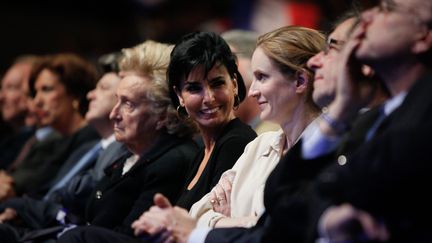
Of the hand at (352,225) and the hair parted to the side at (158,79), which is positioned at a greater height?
the hand at (352,225)

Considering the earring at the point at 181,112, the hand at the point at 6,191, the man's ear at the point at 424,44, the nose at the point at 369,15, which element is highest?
the nose at the point at 369,15

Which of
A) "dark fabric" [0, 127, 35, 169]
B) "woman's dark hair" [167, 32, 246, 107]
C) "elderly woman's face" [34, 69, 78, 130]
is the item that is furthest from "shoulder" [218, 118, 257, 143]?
"dark fabric" [0, 127, 35, 169]

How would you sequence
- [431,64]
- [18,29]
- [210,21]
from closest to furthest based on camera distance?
[431,64] < [210,21] < [18,29]

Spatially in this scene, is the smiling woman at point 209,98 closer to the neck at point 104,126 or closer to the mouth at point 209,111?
the mouth at point 209,111

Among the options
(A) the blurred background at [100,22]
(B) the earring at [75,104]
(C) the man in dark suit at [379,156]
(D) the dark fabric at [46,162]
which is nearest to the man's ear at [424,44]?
(C) the man in dark suit at [379,156]

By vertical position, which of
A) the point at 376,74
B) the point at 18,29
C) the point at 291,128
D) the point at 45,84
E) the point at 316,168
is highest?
the point at 376,74

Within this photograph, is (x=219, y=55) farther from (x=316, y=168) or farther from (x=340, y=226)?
(x=340, y=226)

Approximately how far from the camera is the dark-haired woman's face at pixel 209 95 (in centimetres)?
373

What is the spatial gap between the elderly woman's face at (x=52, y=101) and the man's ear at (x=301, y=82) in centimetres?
289

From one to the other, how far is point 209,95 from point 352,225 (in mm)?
1591

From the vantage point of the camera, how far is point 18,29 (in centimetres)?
1034

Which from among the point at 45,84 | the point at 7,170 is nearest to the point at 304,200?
the point at 45,84

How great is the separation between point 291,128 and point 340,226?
1077 mm

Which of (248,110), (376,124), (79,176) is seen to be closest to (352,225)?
(376,124)
